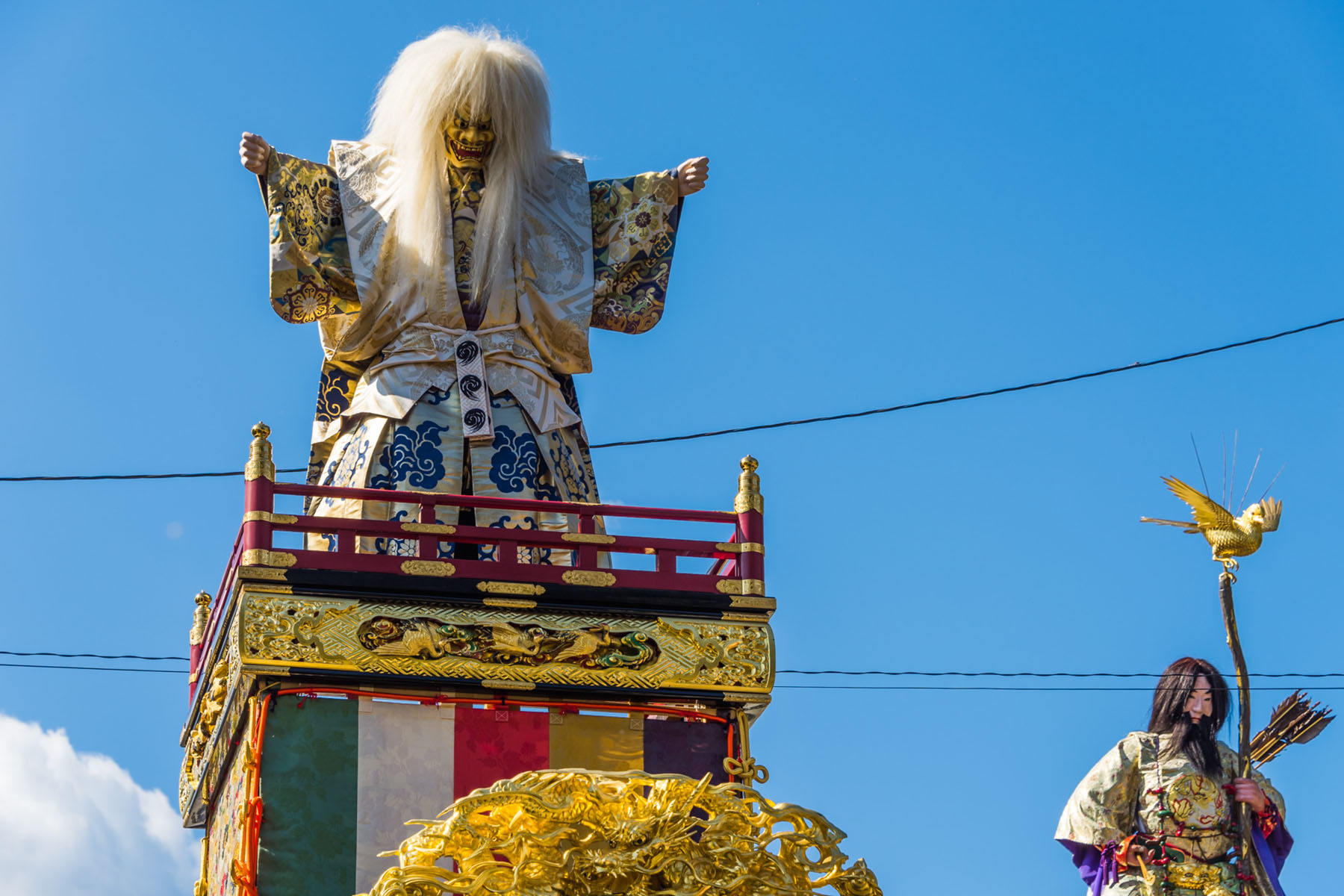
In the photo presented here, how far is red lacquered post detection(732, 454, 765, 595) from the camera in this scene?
11164 mm

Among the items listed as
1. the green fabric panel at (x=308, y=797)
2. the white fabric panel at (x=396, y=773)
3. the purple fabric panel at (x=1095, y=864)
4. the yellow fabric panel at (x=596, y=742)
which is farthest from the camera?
the purple fabric panel at (x=1095, y=864)

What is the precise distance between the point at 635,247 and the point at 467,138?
113cm

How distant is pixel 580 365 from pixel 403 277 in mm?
1117

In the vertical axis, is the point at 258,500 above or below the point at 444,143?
below

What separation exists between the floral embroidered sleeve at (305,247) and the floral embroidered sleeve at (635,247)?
143 cm

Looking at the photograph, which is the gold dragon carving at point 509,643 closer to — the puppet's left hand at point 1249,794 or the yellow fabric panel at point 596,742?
the yellow fabric panel at point 596,742

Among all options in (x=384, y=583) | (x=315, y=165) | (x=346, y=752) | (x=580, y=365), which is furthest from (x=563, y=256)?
(x=346, y=752)

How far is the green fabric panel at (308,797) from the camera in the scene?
1023 cm

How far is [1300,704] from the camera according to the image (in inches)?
482

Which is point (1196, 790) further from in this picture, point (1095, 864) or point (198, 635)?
point (198, 635)

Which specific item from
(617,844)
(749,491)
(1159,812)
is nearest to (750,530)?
(749,491)

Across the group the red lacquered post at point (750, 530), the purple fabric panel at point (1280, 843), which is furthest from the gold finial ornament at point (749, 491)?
the purple fabric panel at point (1280, 843)

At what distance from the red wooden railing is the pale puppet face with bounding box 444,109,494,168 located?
→ 2115 millimetres

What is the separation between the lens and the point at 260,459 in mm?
10891
